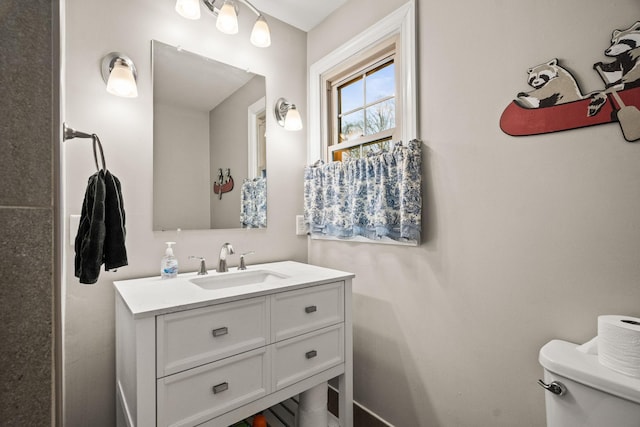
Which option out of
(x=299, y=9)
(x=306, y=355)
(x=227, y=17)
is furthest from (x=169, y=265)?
(x=299, y=9)

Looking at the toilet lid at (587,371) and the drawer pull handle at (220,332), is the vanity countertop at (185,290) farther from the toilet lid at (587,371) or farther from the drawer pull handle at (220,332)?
the toilet lid at (587,371)

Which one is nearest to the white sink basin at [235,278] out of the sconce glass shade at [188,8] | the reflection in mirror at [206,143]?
the reflection in mirror at [206,143]

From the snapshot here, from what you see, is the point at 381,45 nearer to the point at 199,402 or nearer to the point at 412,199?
the point at 412,199

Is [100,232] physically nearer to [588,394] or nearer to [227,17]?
[227,17]

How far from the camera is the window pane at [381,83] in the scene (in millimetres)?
1738

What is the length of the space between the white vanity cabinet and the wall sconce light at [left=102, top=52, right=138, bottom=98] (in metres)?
0.87

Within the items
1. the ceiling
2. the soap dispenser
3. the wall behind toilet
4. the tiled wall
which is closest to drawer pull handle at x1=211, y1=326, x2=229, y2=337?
the soap dispenser

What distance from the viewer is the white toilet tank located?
0.77 m

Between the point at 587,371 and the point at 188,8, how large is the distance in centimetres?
209

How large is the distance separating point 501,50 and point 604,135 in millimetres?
502

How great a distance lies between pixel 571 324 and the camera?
1.06m

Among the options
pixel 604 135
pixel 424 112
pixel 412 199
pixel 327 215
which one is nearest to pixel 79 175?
pixel 327 215

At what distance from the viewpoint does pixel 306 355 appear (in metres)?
1.38

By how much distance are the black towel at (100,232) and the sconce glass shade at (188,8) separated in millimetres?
1000
